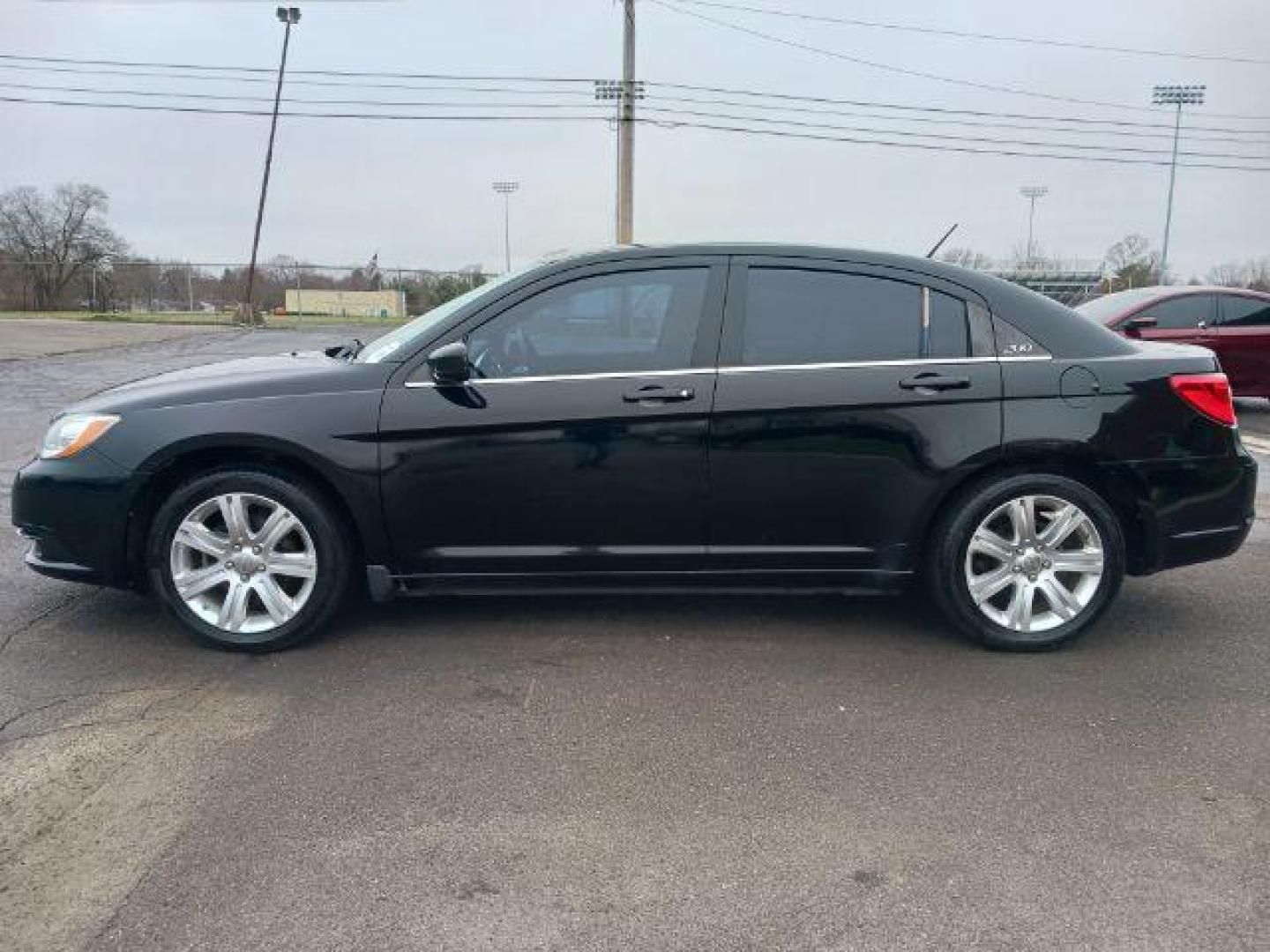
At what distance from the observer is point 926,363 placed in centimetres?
407

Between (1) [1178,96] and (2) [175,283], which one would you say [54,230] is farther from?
(1) [1178,96]

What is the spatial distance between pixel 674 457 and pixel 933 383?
1.07m

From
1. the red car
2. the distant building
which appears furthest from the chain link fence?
the red car

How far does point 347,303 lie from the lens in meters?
36.2

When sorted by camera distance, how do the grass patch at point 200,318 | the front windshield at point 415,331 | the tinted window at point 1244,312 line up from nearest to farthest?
the front windshield at point 415,331 → the tinted window at point 1244,312 → the grass patch at point 200,318

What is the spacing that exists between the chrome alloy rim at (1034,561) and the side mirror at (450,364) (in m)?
2.13

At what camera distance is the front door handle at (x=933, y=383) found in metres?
4.02

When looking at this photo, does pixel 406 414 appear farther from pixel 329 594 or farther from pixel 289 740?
pixel 289 740

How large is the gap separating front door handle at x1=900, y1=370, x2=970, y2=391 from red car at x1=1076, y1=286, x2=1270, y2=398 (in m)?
7.91

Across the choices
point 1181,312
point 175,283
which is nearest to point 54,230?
point 175,283

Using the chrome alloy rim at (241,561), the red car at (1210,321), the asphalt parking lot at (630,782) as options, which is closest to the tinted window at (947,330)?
the asphalt parking lot at (630,782)

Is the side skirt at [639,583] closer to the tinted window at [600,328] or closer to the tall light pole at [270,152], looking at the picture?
the tinted window at [600,328]

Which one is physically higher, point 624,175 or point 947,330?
point 624,175

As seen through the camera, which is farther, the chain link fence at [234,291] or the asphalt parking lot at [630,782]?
the chain link fence at [234,291]
